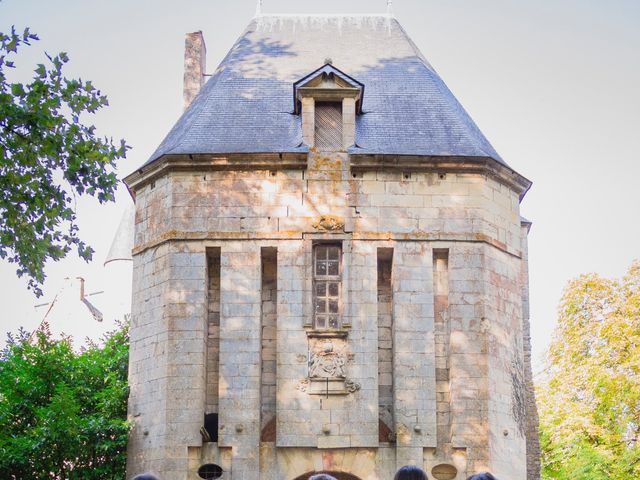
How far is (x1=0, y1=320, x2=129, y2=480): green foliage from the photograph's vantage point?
20.1m

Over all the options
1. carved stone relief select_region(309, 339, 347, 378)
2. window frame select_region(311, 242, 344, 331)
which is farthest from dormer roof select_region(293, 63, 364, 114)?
carved stone relief select_region(309, 339, 347, 378)

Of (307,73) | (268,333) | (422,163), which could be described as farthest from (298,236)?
(307,73)

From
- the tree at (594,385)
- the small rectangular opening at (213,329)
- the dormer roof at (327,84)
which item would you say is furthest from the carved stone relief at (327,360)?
the tree at (594,385)

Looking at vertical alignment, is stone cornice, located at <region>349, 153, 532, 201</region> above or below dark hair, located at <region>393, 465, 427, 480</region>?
above

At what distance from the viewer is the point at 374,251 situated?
830 inches

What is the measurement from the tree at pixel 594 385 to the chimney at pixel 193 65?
13483 millimetres

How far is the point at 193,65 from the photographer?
91.1 ft

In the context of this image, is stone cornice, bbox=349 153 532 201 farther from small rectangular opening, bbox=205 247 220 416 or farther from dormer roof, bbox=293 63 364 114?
small rectangular opening, bbox=205 247 220 416

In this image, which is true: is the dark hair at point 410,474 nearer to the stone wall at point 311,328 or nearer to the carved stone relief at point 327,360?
the stone wall at point 311,328

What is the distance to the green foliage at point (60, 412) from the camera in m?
20.1

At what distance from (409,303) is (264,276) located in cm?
285

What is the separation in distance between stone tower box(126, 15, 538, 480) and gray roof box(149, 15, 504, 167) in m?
0.08

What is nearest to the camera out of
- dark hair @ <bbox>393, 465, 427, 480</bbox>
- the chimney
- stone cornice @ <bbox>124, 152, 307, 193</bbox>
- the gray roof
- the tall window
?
dark hair @ <bbox>393, 465, 427, 480</bbox>

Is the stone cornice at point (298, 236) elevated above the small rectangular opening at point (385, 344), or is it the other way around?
the stone cornice at point (298, 236)
